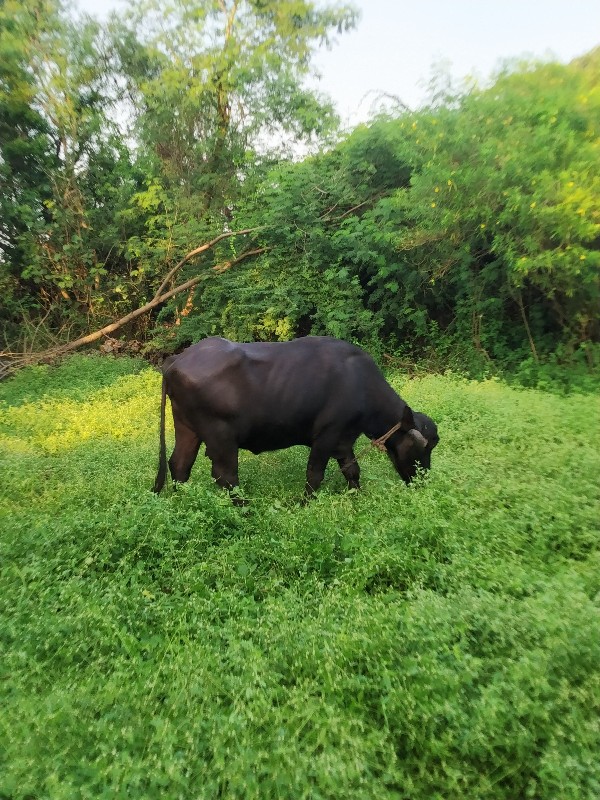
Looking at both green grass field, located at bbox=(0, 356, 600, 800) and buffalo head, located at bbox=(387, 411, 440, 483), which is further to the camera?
buffalo head, located at bbox=(387, 411, 440, 483)

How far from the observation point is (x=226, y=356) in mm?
4543

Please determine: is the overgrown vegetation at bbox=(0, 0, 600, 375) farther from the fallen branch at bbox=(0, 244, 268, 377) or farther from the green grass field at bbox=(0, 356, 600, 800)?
the green grass field at bbox=(0, 356, 600, 800)

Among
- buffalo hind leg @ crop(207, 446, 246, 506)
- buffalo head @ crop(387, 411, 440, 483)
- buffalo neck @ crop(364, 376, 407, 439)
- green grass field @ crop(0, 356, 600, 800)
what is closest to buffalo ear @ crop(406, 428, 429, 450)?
buffalo head @ crop(387, 411, 440, 483)

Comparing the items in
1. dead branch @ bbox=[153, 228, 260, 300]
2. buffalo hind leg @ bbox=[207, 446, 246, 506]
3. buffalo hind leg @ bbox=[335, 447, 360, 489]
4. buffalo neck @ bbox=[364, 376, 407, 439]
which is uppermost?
dead branch @ bbox=[153, 228, 260, 300]

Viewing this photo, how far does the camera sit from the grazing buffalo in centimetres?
446

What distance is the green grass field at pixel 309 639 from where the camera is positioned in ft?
6.01

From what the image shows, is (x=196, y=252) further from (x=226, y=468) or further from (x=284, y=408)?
(x=226, y=468)

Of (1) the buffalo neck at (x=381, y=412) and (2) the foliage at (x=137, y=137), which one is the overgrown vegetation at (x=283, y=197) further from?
(1) the buffalo neck at (x=381, y=412)

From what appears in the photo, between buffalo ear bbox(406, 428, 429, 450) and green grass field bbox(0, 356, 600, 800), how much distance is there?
1.14 ft

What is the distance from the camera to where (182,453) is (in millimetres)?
4812

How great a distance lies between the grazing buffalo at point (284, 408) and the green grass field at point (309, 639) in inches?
15.4

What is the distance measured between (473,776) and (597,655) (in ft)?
2.44

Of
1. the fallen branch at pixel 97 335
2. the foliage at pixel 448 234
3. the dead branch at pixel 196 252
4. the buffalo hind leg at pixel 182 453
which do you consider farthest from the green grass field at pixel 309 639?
the dead branch at pixel 196 252

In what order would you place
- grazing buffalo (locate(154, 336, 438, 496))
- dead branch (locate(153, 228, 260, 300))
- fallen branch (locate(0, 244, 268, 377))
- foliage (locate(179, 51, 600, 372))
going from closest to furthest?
grazing buffalo (locate(154, 336, 438, 496))
foliage (locate(179, 51, 600, 372))
fallen branch (locate(0, 244, 268, 377))
dead branch (locate(153, 228, 260, 300))
